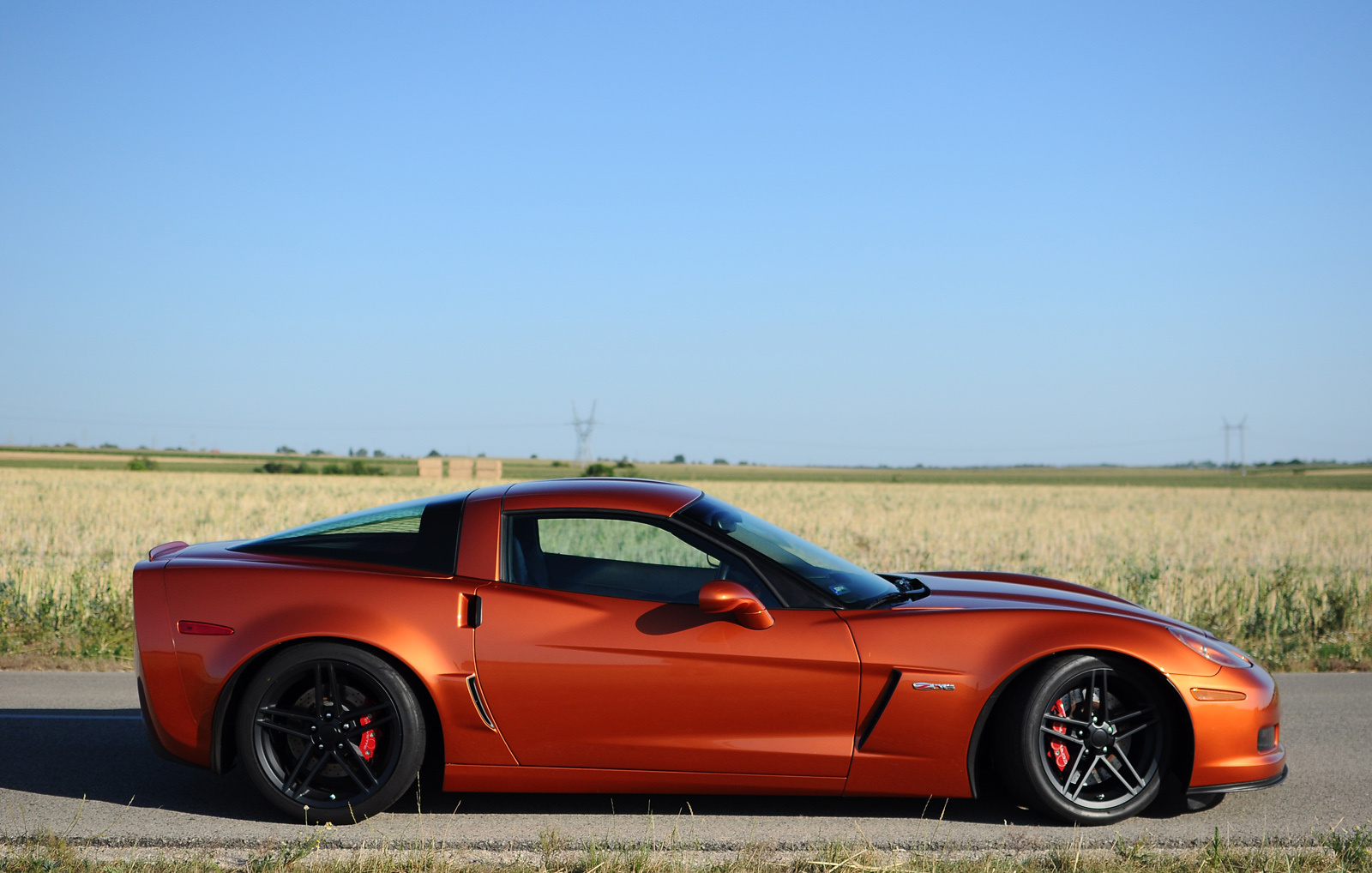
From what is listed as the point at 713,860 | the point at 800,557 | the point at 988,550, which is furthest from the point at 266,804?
the point at 988,550

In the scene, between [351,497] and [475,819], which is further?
[351,497]

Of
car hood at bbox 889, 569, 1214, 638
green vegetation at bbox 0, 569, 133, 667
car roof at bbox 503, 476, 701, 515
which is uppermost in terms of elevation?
car roof at bbox 503, 476, 701, 515

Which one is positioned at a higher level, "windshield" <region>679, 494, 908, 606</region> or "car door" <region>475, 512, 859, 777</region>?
"windshield" <region>679, 494, 908, 606</region>

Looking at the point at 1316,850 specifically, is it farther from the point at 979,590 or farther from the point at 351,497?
the point at 351,497

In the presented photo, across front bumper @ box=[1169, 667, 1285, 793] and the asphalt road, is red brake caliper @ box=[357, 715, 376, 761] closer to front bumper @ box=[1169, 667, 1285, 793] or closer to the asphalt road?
the asphalt road

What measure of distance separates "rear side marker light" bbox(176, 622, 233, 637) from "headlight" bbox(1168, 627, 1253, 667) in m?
3.94

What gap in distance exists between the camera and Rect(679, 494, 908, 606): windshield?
4059mm

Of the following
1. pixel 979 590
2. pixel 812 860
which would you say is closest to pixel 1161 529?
pixel 979 590

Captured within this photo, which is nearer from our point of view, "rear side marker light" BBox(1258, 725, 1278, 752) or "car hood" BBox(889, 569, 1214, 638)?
"rear side marker light" BBox(1258, 725, 1278, 752)

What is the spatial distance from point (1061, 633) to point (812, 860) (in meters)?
1.39

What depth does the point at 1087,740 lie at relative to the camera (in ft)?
12.6

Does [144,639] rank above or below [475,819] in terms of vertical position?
above

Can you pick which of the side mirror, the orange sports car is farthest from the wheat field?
the side mirror

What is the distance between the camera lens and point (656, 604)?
12.7 ft
